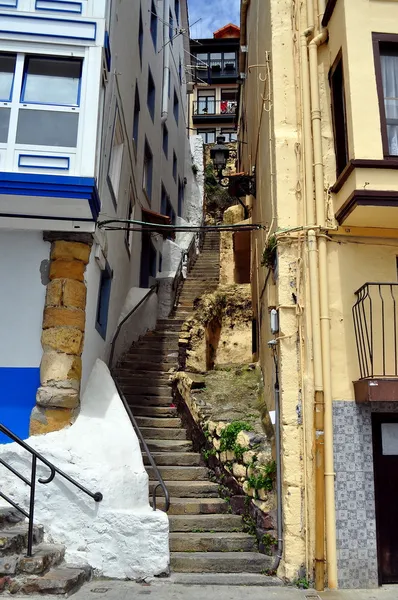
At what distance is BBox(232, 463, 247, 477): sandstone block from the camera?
24.4ft

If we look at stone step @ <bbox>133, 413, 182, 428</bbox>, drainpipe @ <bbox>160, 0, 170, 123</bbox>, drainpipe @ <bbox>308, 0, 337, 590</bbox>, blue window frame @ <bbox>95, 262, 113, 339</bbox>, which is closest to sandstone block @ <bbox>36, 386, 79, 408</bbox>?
blue window frame @ <bbox>95, 262, 113, 339</bbox>

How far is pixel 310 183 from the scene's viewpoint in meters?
7.29

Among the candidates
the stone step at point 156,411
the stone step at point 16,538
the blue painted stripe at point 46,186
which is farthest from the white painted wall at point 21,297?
the stone step at point 156,411

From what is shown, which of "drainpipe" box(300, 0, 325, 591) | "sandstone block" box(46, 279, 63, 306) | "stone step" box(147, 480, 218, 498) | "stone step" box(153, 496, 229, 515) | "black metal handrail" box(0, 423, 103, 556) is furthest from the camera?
"stone step" box(147, 480, 218, 498)

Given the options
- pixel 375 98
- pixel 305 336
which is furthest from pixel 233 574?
pixel 375 98

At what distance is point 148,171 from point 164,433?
10.3 metres

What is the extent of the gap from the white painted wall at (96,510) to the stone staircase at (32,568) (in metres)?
0.24

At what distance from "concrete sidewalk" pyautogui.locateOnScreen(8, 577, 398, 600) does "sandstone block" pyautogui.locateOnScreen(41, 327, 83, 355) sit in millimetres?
2883

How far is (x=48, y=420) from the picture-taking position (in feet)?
22.6

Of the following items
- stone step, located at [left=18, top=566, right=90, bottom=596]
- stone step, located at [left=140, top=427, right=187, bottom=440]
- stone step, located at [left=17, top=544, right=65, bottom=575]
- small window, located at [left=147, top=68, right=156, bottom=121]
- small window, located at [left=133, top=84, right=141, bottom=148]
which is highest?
small window, located at [left=147, top=68, right=156, bottom=121]

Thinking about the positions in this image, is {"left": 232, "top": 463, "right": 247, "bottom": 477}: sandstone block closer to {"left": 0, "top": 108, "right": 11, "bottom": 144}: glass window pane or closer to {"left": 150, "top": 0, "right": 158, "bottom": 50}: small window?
{"left": 0, "top": 108, "right": 11, "bottom": 144}: glass window pane

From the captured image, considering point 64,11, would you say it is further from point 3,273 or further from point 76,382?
point 76,382

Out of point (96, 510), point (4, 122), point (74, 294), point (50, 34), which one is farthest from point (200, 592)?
point (50, 34)

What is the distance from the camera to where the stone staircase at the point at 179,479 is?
21.9 feet
